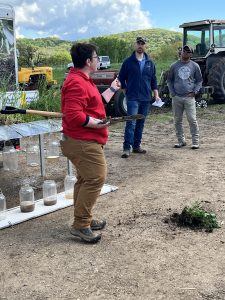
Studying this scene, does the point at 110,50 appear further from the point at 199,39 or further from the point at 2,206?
the point at 2,206

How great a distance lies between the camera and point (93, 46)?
3.86 meters

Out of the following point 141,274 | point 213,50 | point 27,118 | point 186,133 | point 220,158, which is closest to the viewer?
point 141,274

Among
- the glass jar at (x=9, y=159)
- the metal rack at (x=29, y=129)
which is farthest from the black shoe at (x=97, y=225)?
the glass jar at (x=9, y=159)

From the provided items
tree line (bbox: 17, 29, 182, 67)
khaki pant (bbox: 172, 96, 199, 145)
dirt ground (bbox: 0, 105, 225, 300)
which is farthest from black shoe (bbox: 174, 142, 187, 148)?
tree line (bbox: 17, 29, 182, 67)

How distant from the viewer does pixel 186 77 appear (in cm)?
775

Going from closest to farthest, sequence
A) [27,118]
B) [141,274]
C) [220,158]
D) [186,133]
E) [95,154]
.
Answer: [141,274] → [95,154] → [27,118] → [220,158] → [186,133]

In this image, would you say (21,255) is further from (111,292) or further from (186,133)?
(186,133)

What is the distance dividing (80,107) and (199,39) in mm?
11554

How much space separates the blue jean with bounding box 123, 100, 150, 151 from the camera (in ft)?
23.7

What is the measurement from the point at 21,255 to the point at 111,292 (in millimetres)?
993

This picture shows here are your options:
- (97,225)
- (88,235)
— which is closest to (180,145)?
(97,225)

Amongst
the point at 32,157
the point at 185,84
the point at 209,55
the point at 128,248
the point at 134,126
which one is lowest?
the point at 128,248

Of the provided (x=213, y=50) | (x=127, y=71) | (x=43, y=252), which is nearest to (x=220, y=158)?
(x=127, y=71)

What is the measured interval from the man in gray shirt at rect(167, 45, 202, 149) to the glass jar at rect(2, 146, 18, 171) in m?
2.98
